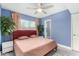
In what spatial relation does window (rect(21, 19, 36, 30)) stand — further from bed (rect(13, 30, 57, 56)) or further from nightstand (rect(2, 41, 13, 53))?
nightstand (rect(2, 41, 13, 53))

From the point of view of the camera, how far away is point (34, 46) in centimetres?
192

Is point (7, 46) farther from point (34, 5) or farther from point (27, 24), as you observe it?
point (34, 5)

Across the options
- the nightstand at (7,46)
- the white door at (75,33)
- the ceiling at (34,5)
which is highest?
the ceiling at (34,5)

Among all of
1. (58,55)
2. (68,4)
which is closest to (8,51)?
(58,55)

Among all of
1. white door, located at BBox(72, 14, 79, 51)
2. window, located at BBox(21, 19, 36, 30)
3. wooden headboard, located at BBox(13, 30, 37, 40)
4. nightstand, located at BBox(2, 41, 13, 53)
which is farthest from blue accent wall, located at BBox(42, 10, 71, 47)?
nightstand, located at BBox(2, 41, 13, 53)

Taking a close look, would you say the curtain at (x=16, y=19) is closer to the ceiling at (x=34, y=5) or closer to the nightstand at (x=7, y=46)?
the ceiling at (x=34, y=5)

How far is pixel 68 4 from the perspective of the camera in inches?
77.8

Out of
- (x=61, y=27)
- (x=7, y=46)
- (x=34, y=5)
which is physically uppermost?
(x=34, y=5)

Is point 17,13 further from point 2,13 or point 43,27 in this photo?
point 43,27

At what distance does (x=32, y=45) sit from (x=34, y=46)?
4cm

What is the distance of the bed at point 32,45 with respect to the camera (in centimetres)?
186

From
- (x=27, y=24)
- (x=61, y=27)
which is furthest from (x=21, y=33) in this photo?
(x=61, y=27)

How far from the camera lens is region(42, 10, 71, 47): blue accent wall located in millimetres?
1970

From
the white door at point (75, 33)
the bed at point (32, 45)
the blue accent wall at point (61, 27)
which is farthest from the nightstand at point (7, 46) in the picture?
the white door at point (75, 33)
